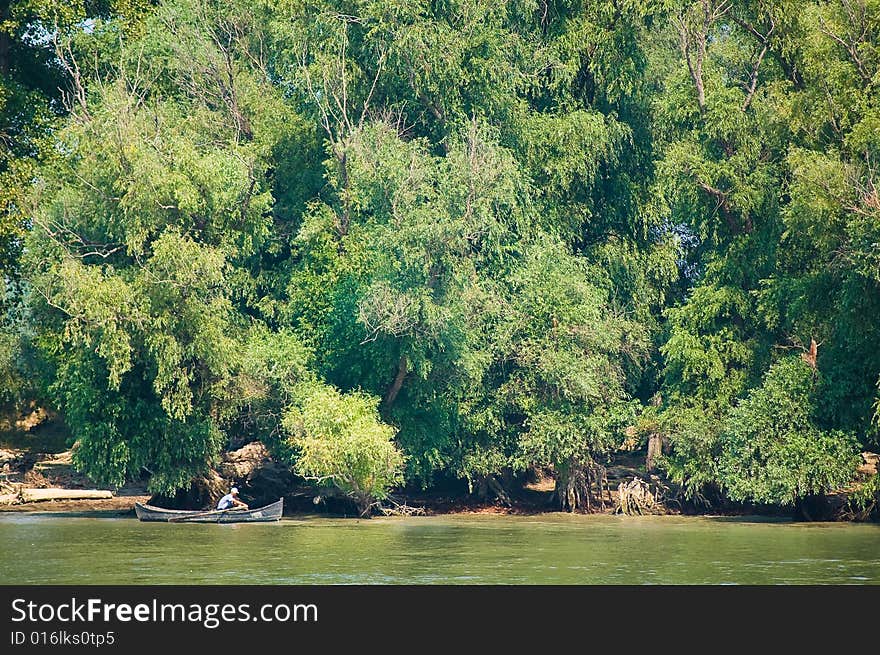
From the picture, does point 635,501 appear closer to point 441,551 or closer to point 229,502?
point 229,502

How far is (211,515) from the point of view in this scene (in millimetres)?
42656

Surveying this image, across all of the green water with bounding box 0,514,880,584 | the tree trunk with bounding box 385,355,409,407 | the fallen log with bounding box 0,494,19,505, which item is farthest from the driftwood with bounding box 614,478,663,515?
the fallen log with bounding box 0,494,19,505

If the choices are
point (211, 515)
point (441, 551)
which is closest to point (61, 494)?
point (211, 515)

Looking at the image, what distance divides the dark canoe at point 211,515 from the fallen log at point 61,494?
21.3ft

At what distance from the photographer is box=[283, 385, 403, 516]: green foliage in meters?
41.9

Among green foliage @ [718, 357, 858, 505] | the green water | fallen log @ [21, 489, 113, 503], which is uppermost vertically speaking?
green foliage @ [718, 357, 858, 505]

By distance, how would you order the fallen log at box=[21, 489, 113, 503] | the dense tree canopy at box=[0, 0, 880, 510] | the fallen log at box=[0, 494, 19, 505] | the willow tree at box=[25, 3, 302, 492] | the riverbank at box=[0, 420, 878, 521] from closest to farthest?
the dense tree canopy at box=[0, 0, 880, 510], the willow tree at box=[25, 3, 302, 492], the riverbank at box=[0, 420, 878, 521], the fallen log at box=[0, 494, 19, 505], the fallen log at box=[21, 489, 113, 503]

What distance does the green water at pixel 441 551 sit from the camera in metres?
28.1

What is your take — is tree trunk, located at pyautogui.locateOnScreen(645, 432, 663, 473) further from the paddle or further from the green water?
the paddle

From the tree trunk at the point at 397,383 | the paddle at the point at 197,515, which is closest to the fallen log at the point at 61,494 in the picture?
the paddle at the point at 197,515

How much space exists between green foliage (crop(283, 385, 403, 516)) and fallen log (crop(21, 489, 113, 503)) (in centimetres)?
997

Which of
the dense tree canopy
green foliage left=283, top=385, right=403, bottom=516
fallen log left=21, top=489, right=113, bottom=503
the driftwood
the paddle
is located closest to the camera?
the dense tree canopy

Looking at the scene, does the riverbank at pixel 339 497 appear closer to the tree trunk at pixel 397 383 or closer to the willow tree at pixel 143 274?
the willow tree at pixel 143 274
